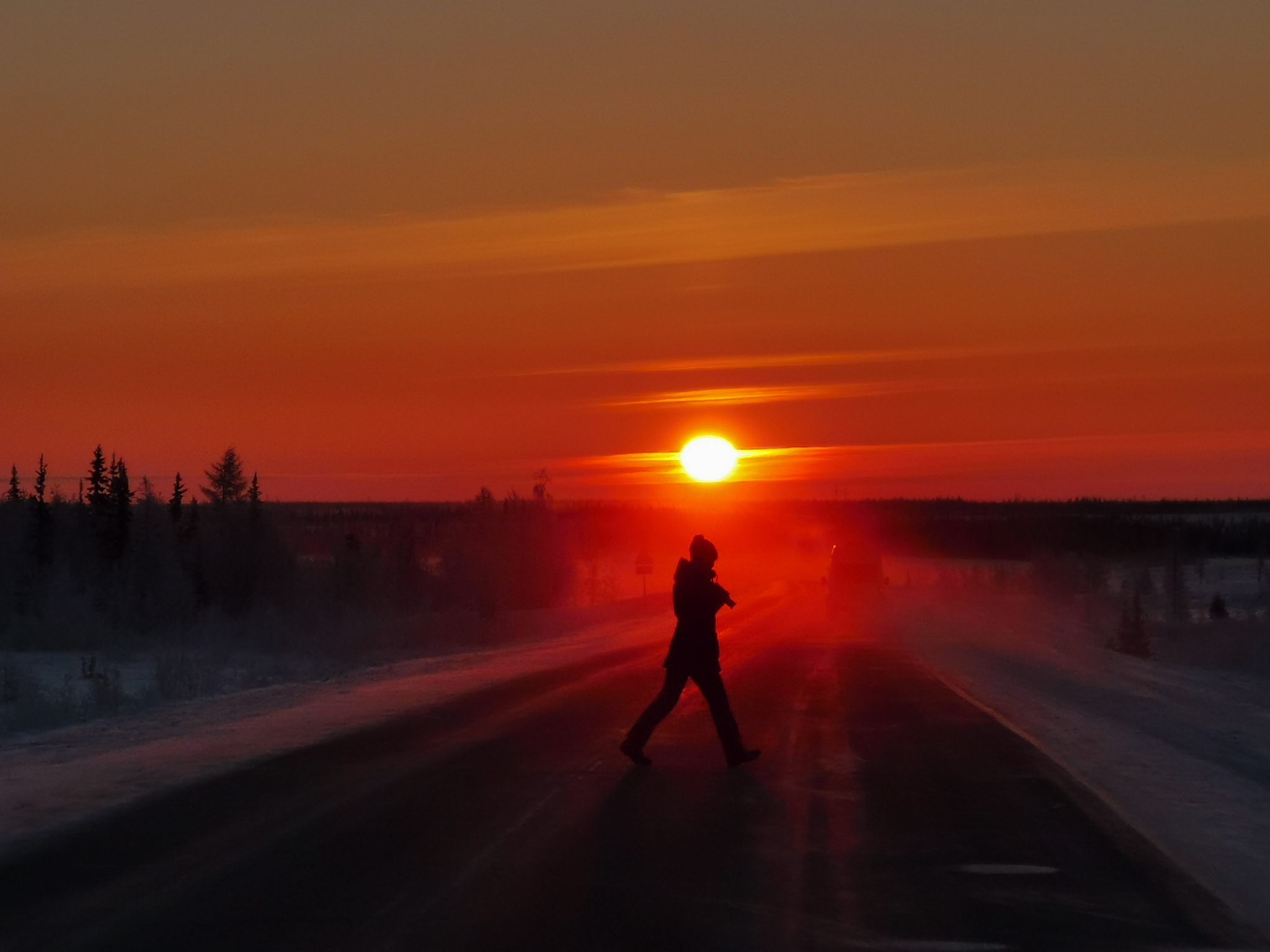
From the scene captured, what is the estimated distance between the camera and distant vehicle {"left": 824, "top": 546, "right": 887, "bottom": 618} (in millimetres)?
56031

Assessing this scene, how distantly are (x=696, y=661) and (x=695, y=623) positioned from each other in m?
0.37

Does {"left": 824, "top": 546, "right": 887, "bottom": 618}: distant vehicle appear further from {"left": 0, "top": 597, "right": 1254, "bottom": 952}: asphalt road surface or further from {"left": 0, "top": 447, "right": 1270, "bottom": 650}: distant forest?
{"left": 0, "top": 597, "right": 1254, "bottom": 952}: asphalt road surface

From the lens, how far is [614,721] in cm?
1781

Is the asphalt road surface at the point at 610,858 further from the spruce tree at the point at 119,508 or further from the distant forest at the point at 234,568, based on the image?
the spruce tree at the point at 119,508

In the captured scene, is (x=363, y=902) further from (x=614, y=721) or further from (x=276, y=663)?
(x=276, y=663)

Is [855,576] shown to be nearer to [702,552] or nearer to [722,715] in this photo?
[702,552]

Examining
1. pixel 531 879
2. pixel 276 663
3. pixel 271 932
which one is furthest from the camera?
pixel 276 663

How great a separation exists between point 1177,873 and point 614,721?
9.13 meters

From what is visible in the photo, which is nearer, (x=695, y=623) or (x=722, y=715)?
(x=722, y=715)

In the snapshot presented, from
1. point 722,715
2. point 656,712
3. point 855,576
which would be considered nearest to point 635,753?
A: point 656,712

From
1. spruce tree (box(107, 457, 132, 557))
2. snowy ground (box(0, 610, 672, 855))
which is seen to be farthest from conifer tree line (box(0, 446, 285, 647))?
snowy ground (box(0, 610, 672, 855))

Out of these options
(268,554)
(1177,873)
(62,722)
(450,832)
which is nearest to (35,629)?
(268,554)

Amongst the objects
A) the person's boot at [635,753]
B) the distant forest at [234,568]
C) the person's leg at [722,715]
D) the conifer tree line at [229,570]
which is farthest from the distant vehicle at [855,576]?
the person's boot at [635,753]

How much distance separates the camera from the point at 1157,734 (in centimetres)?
1820
